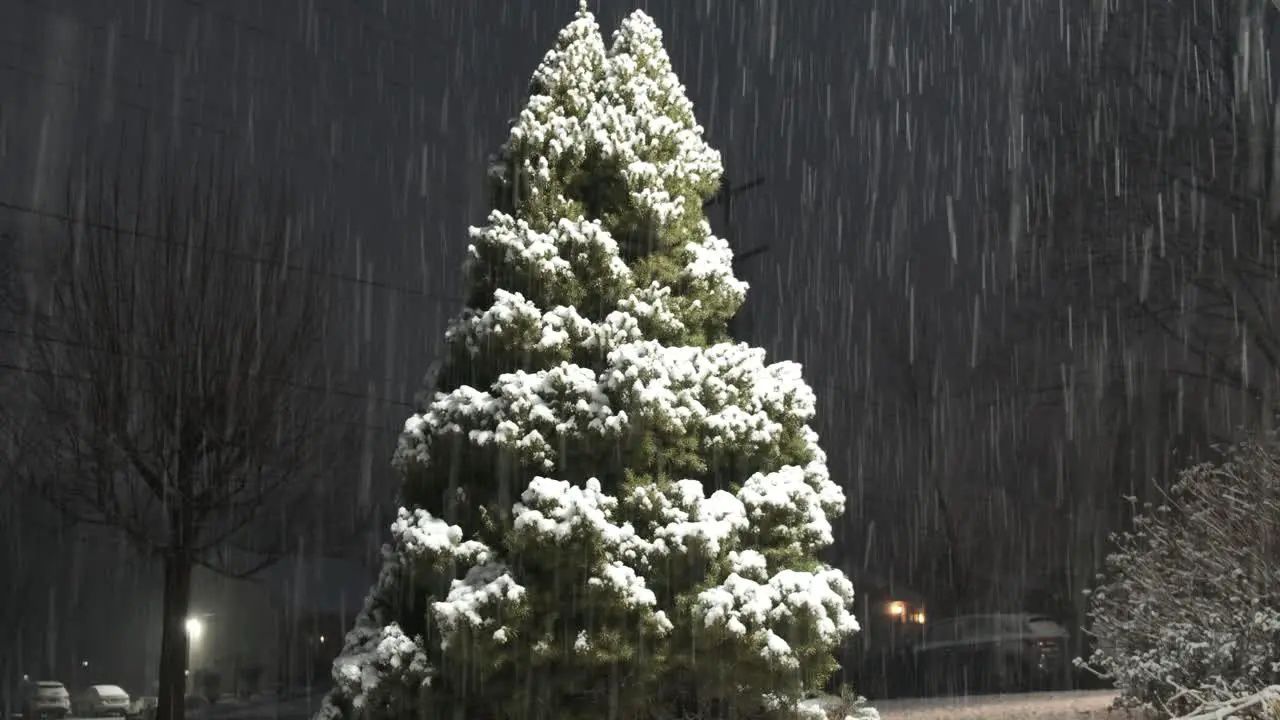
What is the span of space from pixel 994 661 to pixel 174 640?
16.5 meters

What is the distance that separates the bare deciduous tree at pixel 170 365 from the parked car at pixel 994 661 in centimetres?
1373

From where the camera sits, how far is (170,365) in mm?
15086

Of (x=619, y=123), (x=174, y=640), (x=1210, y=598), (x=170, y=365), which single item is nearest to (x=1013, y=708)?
(x=1210, y=598)

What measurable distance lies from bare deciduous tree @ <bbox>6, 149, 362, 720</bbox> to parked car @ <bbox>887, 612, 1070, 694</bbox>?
541 inches

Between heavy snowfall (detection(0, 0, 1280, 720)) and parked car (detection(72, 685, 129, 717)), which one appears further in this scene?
parked car (detection(72, 685, 129, 717))

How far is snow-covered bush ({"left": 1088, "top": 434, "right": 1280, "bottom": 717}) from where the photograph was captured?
1010cm

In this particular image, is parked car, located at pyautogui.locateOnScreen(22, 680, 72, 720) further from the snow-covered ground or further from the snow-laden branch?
the snow-laden branch

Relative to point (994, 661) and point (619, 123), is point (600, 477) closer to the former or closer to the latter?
point (619, 123)

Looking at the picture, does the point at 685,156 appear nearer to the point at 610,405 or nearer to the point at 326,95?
the point at 610,405

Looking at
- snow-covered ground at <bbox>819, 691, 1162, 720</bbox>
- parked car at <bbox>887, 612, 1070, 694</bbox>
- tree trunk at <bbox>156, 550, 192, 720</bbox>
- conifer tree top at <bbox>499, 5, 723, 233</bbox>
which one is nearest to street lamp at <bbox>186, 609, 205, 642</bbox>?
tree trunk at <bbox>156, 550, 192, 720</bbox>

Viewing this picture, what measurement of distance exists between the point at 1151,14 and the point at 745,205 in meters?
7.29

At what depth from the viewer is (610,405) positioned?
843cm

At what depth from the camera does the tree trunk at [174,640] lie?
48.0 feet

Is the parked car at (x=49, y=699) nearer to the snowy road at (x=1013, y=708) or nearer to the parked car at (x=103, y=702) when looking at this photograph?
the parked car at (x=103, y=702)
